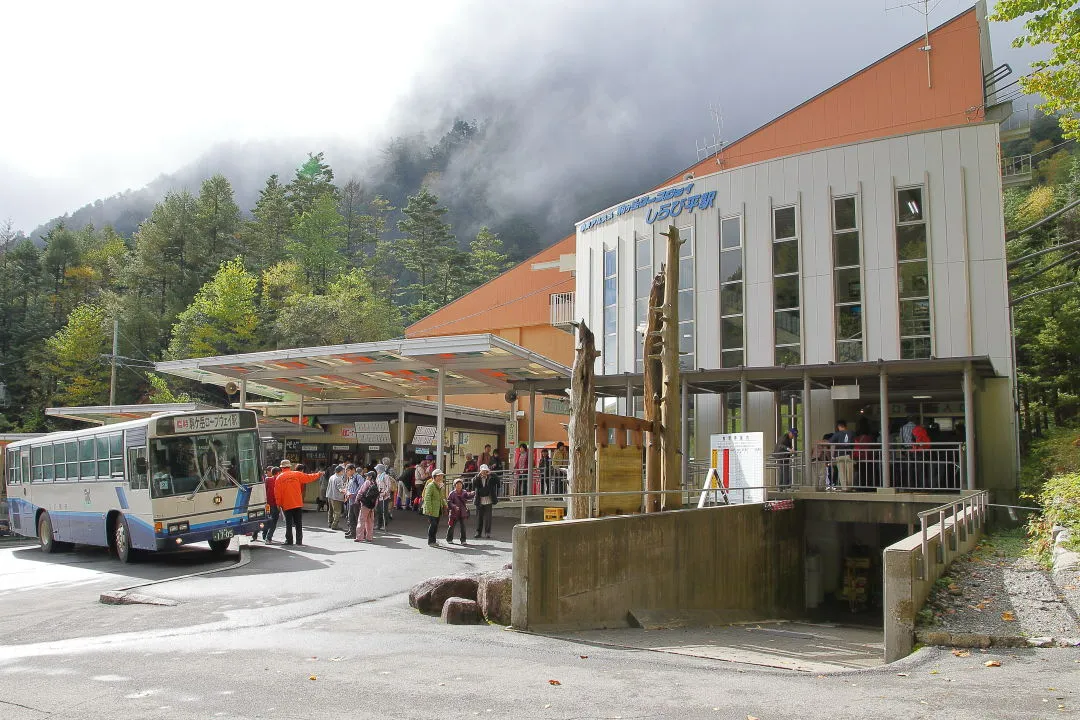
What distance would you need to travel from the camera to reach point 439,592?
1068 centimetres

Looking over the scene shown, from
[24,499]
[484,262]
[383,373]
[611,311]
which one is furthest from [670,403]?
[484,262]

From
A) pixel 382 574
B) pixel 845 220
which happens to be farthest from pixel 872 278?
pixel 382 574

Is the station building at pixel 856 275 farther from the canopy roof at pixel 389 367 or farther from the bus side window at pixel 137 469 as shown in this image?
the bus side window at pixel 137 469

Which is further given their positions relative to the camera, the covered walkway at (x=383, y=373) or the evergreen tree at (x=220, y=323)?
the evergreen tree at (x=220, y=323)

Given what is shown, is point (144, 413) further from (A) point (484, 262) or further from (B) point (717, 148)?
(A) point (484, 262)

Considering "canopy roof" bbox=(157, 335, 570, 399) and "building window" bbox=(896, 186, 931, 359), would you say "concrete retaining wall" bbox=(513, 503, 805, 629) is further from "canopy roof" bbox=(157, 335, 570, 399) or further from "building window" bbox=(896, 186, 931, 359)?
"building window" bbox=(896, 186, 931, 359)

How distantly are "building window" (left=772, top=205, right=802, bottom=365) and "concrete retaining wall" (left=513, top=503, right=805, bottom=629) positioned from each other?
8086mm

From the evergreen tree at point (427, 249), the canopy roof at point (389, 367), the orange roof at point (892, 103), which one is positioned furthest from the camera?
the evergreen tree at point (427, 249)

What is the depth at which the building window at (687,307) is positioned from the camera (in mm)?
26619

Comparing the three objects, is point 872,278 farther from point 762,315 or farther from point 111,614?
point 111,614

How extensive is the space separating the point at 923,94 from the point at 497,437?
2085cm

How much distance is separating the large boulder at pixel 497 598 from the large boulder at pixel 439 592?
1.87 ft

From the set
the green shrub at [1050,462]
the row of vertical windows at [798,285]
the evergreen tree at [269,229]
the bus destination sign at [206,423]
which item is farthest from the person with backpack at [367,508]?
the evergreen tree at [269,229]

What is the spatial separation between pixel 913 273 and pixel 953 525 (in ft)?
40.5
